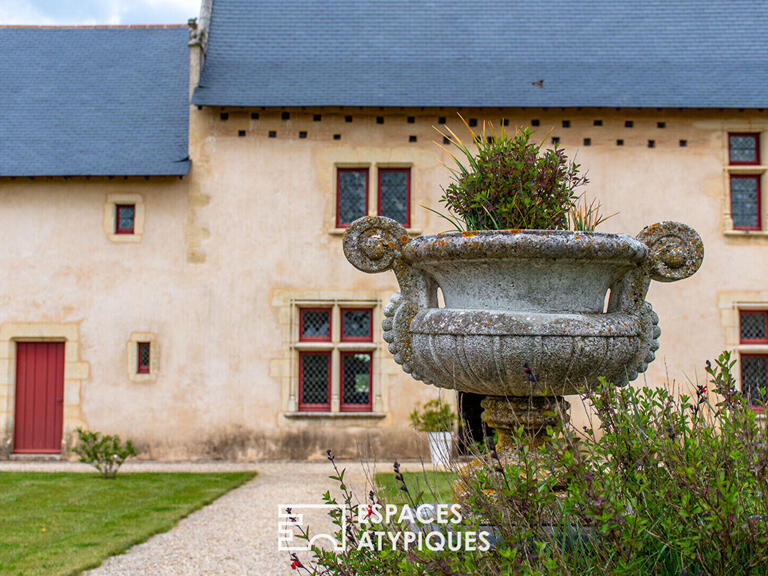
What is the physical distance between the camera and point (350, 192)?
10570 millimetres

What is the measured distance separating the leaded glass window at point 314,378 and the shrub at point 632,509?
25.8ft

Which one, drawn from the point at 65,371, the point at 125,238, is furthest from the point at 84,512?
the point at 125,238

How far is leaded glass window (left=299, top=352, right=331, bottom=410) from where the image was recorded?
1032cm

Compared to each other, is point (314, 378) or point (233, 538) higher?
point (314, 378)

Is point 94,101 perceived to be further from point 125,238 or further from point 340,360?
point 340,360

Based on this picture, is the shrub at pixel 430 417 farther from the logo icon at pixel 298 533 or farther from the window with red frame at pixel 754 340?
the window with red frame at pixel 754 340

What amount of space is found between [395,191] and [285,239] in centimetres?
179

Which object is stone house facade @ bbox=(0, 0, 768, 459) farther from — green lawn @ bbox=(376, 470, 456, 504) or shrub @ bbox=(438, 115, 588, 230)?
shrub @ bbox=(438, 115, 588, 230)

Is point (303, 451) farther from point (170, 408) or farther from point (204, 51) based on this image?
point (204, 51)

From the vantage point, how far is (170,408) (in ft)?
33.2

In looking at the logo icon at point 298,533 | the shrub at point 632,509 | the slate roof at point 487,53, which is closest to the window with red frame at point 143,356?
the slate roof at point 487,53

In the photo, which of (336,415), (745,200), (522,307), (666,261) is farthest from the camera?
(745,200)

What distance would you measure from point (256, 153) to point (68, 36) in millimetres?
5305

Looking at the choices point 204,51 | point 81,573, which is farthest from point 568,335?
point 204,51
